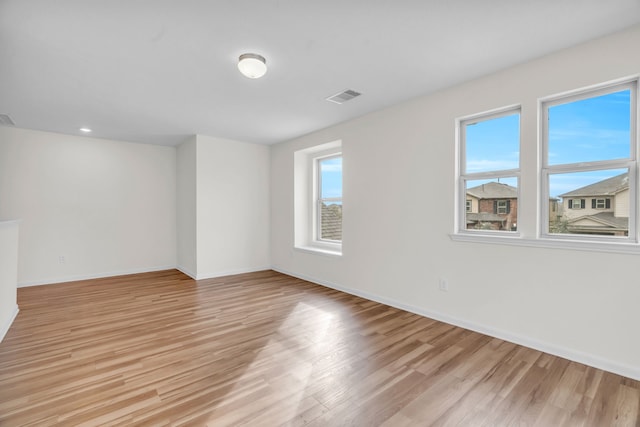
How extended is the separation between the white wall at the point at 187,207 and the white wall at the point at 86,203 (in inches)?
9.8

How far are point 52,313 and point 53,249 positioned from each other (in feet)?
6.47

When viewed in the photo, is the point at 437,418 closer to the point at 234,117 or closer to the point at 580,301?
the point at 580,301

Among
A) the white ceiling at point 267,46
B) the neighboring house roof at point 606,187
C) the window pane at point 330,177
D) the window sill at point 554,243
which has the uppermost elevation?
the white ceiling at point 267,46

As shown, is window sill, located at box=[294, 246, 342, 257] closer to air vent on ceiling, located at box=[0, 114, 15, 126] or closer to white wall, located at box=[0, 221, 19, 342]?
white wall, located at box=[0, 221, 19, 342]

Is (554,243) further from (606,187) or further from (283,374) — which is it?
(283,374)

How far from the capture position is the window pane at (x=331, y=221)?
5.09 meters

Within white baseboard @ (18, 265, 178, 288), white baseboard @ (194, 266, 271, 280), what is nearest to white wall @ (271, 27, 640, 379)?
white baseboard @ (194, 266, 271, 280)

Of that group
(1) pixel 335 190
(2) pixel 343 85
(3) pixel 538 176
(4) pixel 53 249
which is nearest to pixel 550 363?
(3) pixel 538 176

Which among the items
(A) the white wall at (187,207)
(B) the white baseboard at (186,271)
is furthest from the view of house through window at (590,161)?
(B) the white baseboard at (186,271)

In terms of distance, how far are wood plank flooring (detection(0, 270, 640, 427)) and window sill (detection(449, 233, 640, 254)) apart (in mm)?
902

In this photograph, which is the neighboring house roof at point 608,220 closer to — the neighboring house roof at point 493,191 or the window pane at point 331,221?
the neighboring house roof at point 493,191

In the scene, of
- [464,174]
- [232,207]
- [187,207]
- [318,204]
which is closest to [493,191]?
[464,174]

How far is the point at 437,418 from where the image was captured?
5.72 feet

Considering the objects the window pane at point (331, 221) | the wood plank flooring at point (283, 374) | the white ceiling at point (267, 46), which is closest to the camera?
the wood plank flooring at point (283, 374)
